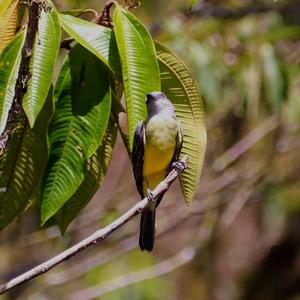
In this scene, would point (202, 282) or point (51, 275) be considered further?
point (202, 282)

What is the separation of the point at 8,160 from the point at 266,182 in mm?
3594

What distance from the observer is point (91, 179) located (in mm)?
2250

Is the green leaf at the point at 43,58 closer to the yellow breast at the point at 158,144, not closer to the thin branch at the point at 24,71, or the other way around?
the thin branch at the point at 24,71

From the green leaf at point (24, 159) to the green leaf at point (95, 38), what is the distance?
169 millimetres

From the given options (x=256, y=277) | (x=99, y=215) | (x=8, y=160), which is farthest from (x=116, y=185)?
(x=8, y=160)

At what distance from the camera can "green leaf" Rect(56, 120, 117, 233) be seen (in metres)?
2.24

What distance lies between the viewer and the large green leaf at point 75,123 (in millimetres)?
2133

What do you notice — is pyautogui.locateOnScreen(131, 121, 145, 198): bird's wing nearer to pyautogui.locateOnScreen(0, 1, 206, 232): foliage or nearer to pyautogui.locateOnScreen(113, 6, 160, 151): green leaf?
pyautogui.locateOnScreen(0, 1, 206, 232): foliage

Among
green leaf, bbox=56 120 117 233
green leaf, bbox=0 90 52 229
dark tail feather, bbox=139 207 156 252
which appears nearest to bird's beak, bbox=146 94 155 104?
green leaf, bbox=56 120 117 233

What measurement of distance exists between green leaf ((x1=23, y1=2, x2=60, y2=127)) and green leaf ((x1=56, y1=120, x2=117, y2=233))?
0.27 meters

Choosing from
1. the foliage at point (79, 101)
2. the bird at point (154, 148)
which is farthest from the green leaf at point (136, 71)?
the bird at point (154, 148)

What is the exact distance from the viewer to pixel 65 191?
2129 millimetres

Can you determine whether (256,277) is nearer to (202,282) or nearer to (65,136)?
(202,282)

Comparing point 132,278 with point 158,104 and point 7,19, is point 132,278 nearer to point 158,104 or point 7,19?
point 158,104
